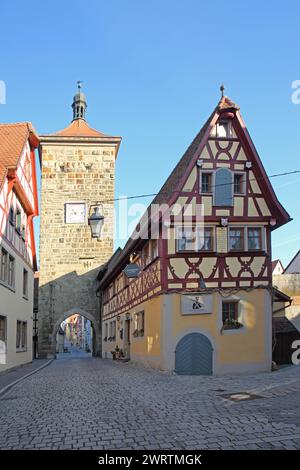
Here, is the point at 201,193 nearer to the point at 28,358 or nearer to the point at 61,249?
the point at 28,358

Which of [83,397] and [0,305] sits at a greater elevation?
[0,305]

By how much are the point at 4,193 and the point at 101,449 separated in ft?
46.8

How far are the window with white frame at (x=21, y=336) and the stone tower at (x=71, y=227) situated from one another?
12.5 m

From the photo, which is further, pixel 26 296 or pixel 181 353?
pixel 26 296

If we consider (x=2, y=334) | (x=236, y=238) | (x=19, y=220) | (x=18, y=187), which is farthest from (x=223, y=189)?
(x=19, y=220)

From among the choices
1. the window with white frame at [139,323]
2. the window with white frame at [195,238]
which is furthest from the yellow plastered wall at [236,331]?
the window with white frame at [139,323]

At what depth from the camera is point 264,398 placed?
32.8ft

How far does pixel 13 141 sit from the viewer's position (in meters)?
21.9

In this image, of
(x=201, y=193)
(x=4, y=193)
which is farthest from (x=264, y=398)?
(x=4, y=193)

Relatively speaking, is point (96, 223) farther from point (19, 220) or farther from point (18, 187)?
point (19, 220)

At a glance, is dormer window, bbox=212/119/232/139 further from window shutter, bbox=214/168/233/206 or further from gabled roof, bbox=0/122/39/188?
gabled roof, bbox=0/122/39/188

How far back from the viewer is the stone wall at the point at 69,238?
1508 inches

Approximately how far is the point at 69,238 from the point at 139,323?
1791 cm
